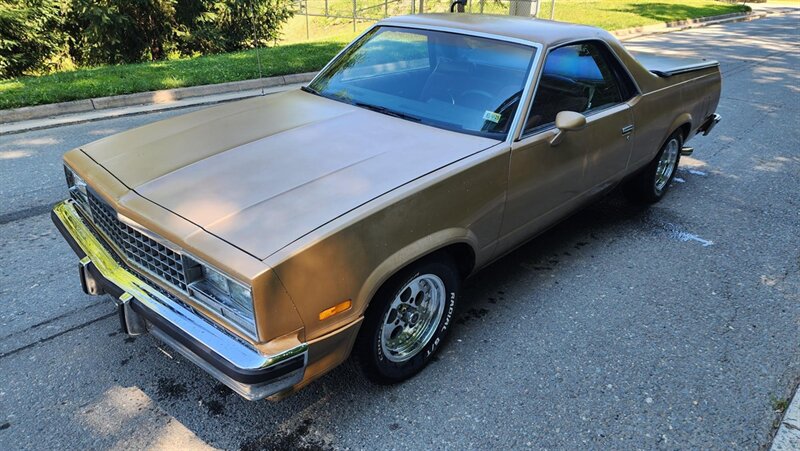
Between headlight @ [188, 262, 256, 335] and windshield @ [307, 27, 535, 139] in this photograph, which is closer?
headlight @ [188, 262, 256, 335]

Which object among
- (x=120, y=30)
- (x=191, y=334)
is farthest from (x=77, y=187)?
(x=120, y=30)

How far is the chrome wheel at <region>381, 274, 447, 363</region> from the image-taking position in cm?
267

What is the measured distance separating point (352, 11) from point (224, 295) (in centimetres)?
1989

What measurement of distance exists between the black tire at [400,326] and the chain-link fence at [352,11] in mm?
15728

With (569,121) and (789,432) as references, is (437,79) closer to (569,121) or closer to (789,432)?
(569,121)

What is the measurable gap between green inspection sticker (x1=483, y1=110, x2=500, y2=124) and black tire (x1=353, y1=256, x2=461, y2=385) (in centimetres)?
82

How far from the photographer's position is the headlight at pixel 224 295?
211 cm

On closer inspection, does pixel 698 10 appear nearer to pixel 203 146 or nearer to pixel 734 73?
pixel 734 73

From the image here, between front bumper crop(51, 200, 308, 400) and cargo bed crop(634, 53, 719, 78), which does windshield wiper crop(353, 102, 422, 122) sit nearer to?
front bumper crop(51, 200, 308, 400)

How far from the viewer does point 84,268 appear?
2693 mm

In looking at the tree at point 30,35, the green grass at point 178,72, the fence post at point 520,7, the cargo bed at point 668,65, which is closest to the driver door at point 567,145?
the cargo bed at point 668,65

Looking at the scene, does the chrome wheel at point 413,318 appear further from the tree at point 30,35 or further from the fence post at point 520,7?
the fence post at point 520,7

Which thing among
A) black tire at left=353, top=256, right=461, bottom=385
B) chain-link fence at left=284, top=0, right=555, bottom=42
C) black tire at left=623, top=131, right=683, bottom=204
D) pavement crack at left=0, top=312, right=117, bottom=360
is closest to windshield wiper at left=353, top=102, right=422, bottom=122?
black tire at left=353, top=256, right=461, bottom=385

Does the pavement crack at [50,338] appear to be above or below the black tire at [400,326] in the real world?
below
